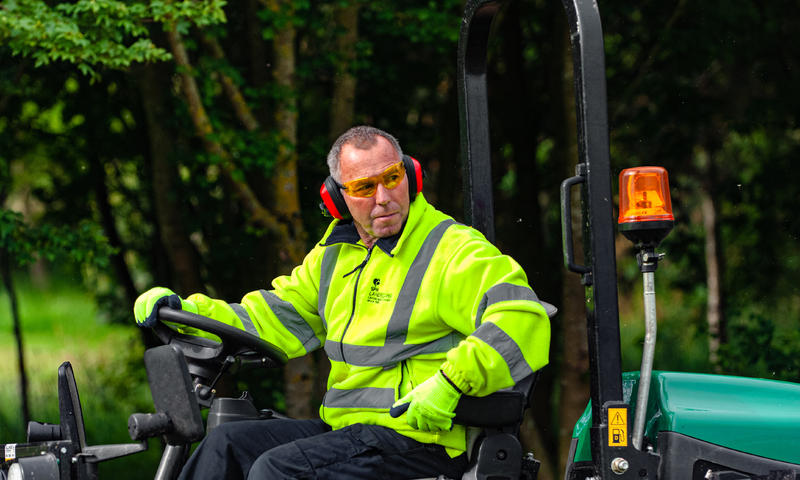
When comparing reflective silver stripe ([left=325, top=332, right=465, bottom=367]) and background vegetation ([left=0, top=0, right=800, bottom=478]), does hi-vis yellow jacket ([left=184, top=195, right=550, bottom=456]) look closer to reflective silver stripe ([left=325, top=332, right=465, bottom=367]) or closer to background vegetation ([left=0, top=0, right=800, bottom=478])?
reflective silver stripe ([left=325, top=332, right=465, bottom=367])

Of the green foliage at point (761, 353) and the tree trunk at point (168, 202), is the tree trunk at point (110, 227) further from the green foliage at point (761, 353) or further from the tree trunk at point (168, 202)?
the green foliage at point (761, 353)

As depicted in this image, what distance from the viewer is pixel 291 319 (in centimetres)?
323

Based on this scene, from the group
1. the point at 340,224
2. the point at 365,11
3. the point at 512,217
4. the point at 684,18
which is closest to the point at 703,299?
the point at 512,217

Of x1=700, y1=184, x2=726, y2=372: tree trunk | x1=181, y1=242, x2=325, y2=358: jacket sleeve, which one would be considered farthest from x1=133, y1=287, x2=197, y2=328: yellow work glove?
x1=700, y1=184, x2=726, y2=372: tree trunk

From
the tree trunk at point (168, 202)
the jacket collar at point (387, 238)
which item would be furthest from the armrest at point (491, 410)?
the tree trunk at point (168, 202)

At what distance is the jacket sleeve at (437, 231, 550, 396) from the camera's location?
242 cm

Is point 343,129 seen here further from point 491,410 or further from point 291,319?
point 491,410

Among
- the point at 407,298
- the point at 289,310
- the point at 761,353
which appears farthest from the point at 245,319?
the point at 761,353

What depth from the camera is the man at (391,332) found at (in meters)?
2.46

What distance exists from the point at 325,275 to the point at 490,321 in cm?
82

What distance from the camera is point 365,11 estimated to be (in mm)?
7746

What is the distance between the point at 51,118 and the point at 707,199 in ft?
21.0

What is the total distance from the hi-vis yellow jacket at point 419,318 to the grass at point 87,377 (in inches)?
220

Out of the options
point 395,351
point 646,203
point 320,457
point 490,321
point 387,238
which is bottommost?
point 320,457
